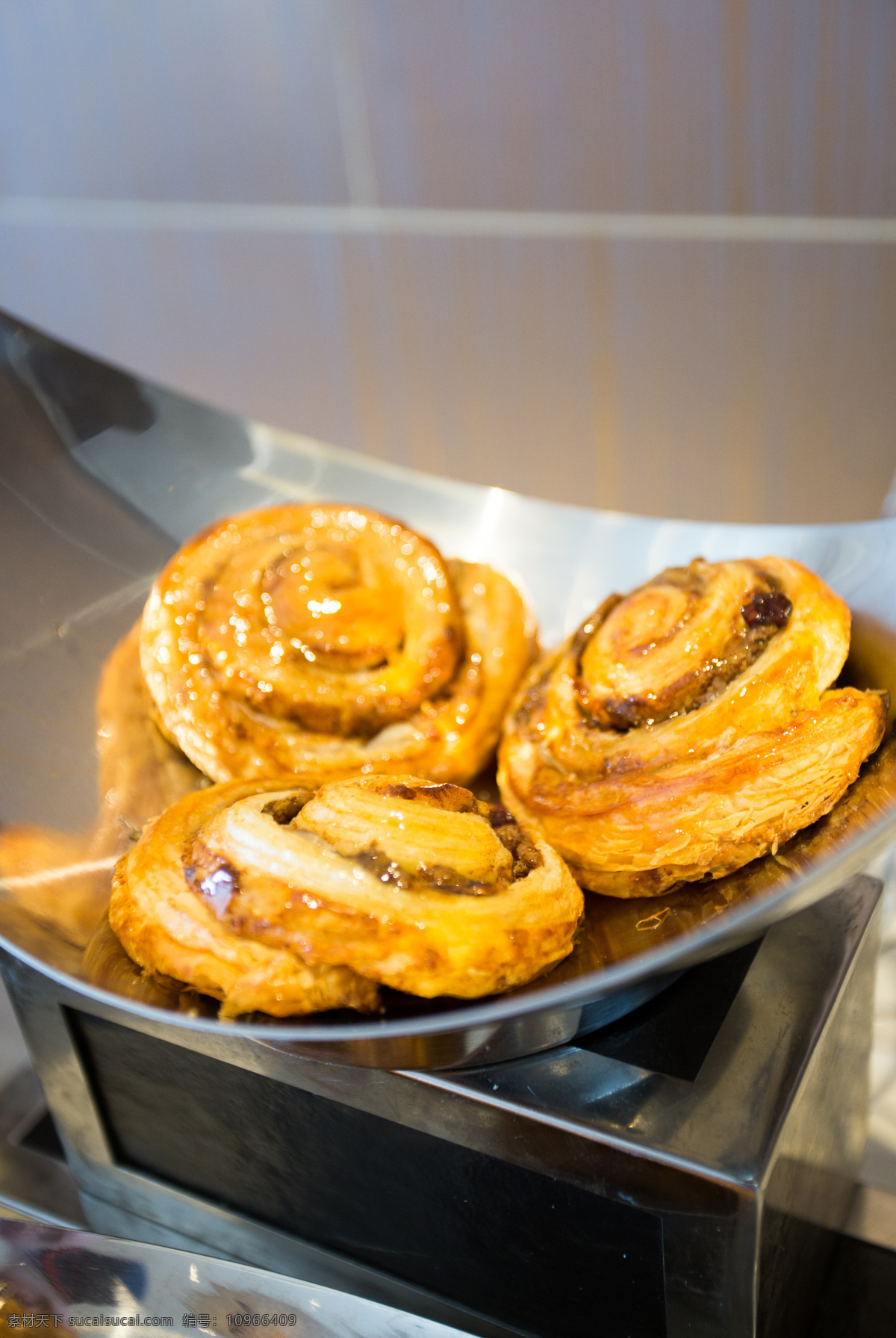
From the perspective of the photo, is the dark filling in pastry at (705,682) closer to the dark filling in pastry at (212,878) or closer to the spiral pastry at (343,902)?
the spiral pastry at (343,902)

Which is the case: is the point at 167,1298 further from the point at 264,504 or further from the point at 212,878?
the point at 264,504

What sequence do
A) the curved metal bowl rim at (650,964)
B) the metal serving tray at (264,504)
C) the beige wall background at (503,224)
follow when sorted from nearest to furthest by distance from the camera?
1. the curved metal bowl rim at (650,964)
2. the metal serving tray at (264,504)
3. the beige wall background at (503,224)

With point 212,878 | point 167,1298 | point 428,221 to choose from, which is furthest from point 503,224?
point 167,1298

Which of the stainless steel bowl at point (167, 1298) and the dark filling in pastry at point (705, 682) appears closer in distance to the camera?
the stainless steel bowl at point (167, 1298)

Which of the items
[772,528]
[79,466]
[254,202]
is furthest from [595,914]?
[254,202]

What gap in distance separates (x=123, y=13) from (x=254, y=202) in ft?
1.75

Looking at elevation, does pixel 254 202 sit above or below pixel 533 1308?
above

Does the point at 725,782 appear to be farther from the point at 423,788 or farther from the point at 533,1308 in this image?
the point at 533,1308

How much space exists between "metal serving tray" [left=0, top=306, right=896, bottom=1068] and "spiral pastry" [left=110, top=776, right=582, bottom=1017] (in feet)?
0.09

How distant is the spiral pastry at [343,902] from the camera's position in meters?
0.76

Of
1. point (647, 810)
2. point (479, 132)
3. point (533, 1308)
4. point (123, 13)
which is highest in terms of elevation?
point (123, 13)

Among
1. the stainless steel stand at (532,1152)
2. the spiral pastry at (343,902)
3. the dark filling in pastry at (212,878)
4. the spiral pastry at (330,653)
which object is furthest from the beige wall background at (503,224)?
the dark filling in pastry at (212,878)

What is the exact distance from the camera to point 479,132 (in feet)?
7.28

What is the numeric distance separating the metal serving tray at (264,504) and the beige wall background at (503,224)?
3.02 feet
